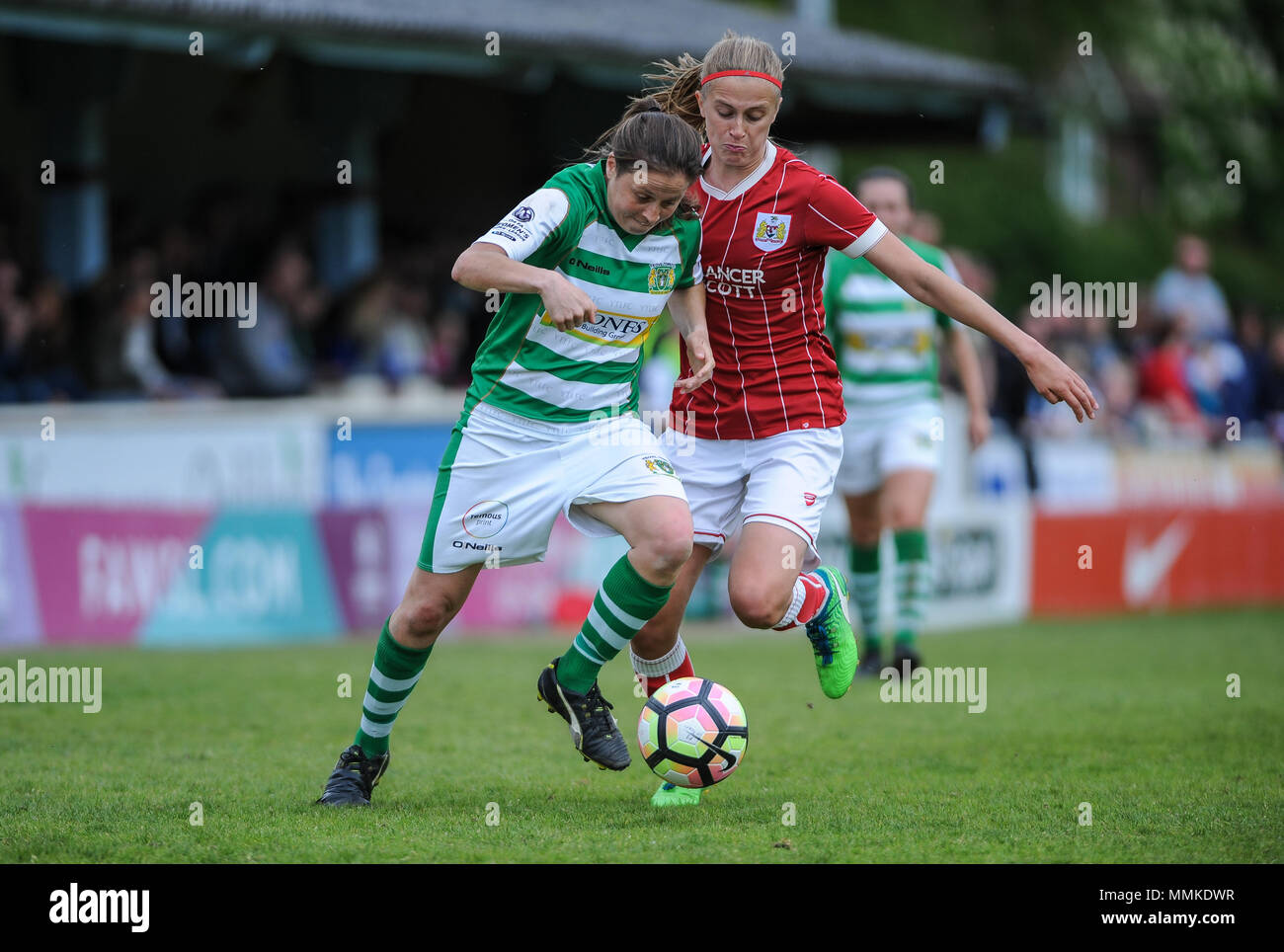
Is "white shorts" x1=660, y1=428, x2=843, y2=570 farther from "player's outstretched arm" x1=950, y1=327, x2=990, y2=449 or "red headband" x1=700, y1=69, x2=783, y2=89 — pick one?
"player's outstretched arm" x1=950, y1=327, x2=990, y2=449

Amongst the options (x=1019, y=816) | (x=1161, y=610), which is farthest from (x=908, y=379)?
(x=1161, y=610)

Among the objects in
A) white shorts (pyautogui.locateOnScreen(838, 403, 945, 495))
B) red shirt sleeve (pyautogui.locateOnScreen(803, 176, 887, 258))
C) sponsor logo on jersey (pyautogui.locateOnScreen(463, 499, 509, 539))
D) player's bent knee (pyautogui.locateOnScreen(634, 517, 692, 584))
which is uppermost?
red shirt sleeve (pyautogui.locateOnScreen(803, 176, 887, 258))

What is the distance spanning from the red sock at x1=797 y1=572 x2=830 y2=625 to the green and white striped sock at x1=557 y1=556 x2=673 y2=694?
0.78m

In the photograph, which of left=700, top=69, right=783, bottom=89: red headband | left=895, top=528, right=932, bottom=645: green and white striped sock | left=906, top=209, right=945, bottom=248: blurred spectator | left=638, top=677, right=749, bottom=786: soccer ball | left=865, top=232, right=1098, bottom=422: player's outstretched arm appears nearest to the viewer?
left=865, top=232, right=1098, bottom=422: player's outstretched arm

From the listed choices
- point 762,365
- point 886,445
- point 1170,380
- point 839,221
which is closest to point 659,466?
point 762,365

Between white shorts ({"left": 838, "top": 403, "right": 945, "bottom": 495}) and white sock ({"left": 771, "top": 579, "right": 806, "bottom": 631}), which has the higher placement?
white shorts ({"left": 838, "top": 403, "right": 945, "bottom": 495})

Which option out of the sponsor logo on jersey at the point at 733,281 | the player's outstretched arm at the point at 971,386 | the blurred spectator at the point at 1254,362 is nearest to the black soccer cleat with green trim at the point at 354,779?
the sponsor logo on jersey at the point at 733,281

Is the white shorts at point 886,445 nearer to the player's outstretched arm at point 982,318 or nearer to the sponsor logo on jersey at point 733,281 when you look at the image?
the sponsor logo on jersey at point 733,281

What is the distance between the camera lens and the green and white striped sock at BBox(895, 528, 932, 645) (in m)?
9.55

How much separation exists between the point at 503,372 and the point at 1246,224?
106ft

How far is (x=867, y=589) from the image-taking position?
382 inches

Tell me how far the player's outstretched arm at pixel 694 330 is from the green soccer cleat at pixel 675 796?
1408 mm

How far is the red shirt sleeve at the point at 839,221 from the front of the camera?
5.90 m

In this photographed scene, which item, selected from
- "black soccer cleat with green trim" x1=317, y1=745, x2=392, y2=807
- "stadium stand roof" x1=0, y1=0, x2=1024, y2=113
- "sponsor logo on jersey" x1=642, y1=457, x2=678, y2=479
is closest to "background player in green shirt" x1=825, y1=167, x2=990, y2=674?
"sponsor logo on jersey" x1=642, y1=457, x2=678, y2=479
